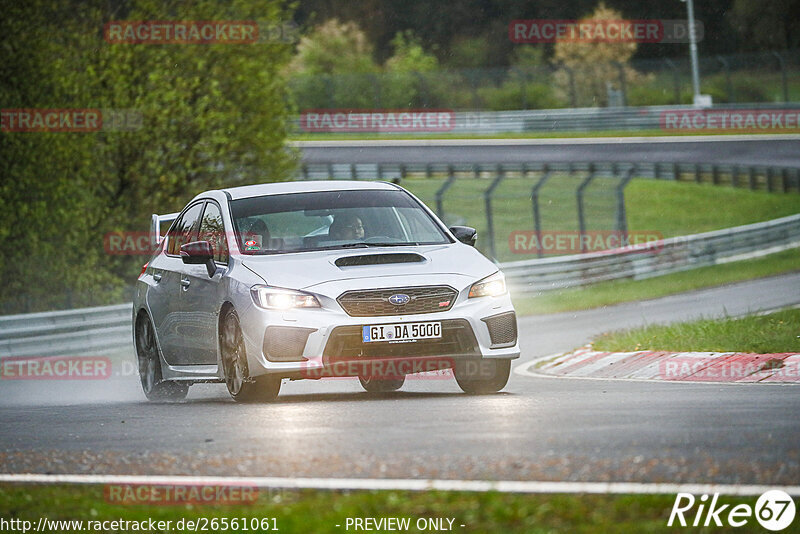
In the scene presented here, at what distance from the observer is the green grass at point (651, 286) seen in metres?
26.9

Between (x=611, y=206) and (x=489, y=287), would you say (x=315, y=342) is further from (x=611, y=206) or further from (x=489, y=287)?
(x=611, y=206)

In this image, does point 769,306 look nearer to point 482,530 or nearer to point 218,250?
point 218,250

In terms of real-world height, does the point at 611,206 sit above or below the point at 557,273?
below

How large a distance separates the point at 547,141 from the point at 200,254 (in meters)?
43.4

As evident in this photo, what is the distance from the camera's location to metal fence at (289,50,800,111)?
190 ft

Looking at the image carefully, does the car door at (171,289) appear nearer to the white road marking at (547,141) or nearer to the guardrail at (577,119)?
the white road marking at (547,141)

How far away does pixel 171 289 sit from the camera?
39.5ft

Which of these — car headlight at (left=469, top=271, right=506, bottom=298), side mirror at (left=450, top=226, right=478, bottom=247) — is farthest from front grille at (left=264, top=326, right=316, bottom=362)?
side mirror at (left=450, top=226, right=478, bottom=247)

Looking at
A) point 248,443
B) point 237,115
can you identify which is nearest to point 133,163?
point 237,115

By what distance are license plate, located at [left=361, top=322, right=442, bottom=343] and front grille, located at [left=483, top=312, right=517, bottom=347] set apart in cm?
48

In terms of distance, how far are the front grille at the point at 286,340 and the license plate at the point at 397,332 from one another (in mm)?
388

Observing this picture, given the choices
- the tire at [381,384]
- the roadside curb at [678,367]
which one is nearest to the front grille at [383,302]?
the tire at [381,384]

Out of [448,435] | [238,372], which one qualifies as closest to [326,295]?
[238,372]

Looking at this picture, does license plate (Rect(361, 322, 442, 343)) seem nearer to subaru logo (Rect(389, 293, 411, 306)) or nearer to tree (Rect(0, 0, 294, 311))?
subaru logo (Rect(389, 293, 411, 306))
